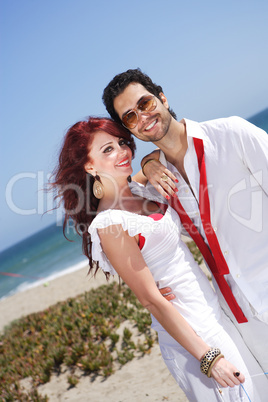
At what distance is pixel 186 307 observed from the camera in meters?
2.76

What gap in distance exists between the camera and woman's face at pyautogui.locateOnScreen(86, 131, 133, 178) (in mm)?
3260

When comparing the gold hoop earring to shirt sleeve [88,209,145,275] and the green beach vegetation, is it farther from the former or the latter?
the green beach vegetation

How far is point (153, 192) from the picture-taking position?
345 cm

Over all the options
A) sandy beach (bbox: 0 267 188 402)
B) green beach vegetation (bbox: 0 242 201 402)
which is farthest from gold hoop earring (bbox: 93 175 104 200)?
sandy beach (bbox: 0 267 188 402)

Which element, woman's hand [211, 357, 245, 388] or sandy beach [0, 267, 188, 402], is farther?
sandy beach [0, 267, 188, 402]

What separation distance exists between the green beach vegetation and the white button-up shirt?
8.83 feet

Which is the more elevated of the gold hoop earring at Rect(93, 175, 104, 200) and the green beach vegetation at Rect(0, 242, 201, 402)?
the gold hoop earring at Rect(93, 175, 104, 200)

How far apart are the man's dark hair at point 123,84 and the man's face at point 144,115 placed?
0.04 m

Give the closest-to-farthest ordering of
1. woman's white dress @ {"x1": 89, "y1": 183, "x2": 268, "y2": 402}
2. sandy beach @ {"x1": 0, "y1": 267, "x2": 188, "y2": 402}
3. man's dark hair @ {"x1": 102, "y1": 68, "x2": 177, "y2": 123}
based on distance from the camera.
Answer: woman's white dress @ {"x1": 89, "y1": 183, "x2": 268, "y2": 402}, man's dark hair @ {"x1": 102, "y1": 68, "x2": 177, "y2": 123}, sandy beach @ {"x1": 0, "y1": 267, "x2": 188, "y2": 402}

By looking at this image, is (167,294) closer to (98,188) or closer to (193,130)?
(98,188)

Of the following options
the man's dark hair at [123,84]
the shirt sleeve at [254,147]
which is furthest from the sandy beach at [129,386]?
the man's dark hair at [123,84]

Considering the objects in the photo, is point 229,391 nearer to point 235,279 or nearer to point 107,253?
point 235,279

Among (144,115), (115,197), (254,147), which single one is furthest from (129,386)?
Answer: (254,147)

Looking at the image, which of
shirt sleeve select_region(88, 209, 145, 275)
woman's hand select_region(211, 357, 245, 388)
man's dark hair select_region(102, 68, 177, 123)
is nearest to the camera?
woman's hand select_region(211, 357, 245, 388)
